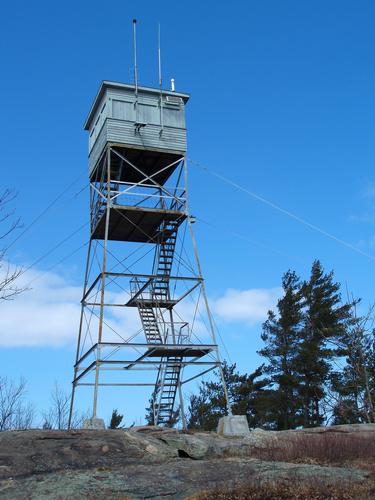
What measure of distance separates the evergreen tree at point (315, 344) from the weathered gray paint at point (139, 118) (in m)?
18.0

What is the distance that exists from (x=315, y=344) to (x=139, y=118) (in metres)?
21.2

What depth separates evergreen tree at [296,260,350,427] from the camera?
135 feet

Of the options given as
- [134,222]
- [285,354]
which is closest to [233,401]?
[285,354]

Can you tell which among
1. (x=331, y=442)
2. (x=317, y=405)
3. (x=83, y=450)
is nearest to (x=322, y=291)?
(x=317, y=405)

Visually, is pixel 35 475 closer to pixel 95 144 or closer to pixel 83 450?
pixel 83 450

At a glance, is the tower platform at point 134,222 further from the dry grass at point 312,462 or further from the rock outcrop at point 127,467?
the rock outcrop at point 127,467

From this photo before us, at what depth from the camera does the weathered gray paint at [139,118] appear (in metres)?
26.1

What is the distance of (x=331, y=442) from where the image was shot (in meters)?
16.6

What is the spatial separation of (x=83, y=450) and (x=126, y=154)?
14930mm

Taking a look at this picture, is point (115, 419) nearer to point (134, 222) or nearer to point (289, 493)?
point (134, 222)

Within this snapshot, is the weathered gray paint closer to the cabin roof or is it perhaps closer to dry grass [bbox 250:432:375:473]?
the cabin roof

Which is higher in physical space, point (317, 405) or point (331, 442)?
point (317, 405)

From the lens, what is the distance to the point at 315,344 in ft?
136

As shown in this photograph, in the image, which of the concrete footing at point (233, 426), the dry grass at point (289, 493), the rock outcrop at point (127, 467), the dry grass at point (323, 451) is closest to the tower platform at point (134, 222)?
the concrete footing at point (233, 426)
